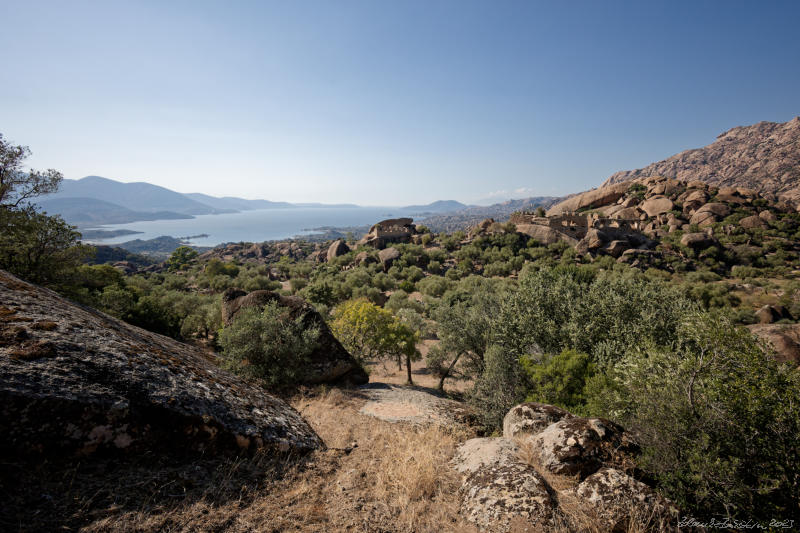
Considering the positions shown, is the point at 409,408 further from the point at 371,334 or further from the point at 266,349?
the point at 371,334

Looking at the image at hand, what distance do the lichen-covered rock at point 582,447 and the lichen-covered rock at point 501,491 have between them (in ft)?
1.89

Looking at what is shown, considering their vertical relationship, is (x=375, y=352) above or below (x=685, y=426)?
below

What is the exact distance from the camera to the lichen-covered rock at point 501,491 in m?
4.10

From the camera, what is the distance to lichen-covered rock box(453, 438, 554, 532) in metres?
4.10

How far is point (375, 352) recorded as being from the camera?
56.6 ft

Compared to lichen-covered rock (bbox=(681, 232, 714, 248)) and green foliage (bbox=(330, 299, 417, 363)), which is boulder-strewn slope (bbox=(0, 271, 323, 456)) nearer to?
green foliage (bbox=(330, 299, 417, 363))

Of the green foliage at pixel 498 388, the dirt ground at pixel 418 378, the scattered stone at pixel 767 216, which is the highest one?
the scattered stone at pixel 767 216

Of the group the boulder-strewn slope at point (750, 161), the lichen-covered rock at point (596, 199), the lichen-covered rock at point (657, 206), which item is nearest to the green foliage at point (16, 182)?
the lichen-covered rock at point (596, 199)

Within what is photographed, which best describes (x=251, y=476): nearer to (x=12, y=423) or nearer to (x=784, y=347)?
(x=12, y=423)

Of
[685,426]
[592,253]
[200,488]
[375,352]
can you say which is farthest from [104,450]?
[592,253]

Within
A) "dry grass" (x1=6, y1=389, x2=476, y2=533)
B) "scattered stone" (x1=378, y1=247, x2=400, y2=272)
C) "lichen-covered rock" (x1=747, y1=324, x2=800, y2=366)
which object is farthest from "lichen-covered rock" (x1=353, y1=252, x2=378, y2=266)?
"dry grass" (x1=6, y1=389, x2=476, y2=533)

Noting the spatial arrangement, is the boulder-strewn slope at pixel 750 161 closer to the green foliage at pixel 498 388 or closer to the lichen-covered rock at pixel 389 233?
the lichen-covered rock at pixel 389 233

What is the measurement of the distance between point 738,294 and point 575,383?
129ft

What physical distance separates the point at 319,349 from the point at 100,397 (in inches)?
352
